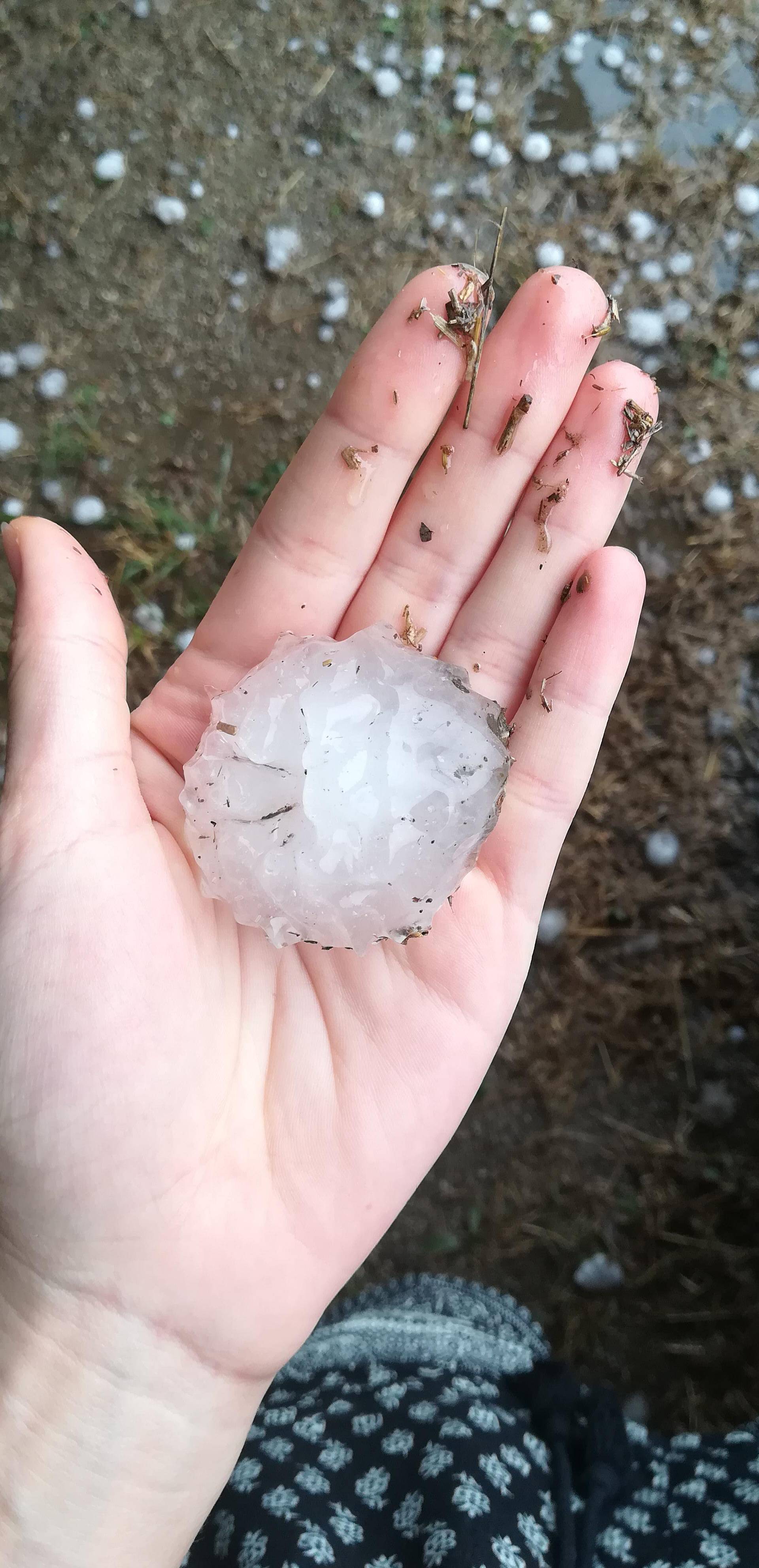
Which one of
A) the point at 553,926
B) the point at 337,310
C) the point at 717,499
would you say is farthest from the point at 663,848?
the point at 337,310

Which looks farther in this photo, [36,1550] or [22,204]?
[22,204]

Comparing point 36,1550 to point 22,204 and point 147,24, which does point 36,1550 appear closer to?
point 22,204

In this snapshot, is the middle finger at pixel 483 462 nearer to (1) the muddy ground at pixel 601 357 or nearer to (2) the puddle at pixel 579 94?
(1) the muddy ground at pixel 601 357

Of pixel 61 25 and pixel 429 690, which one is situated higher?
pixel 61 25

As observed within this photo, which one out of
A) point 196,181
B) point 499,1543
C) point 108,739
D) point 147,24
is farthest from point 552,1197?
point 147,24

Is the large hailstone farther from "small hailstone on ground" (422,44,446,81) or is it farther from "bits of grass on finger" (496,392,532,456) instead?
"small hailstone on ground" (422,44,446,81)

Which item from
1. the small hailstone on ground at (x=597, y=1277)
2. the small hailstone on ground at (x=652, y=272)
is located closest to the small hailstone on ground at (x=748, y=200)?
the small hailstone on ground at (x=652, y=272)
